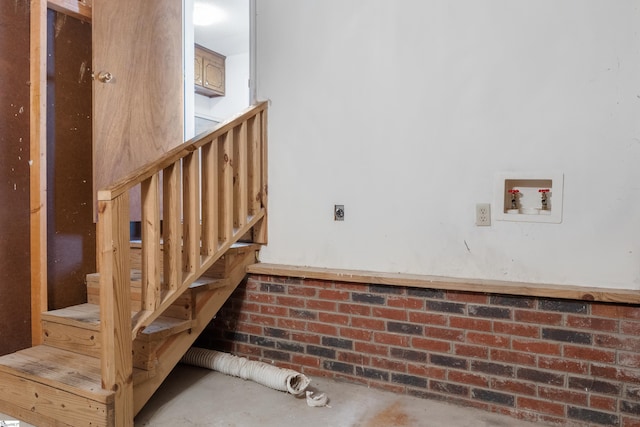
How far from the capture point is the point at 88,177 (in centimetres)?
260

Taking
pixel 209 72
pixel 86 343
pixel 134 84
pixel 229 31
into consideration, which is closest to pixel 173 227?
pixel 86 343

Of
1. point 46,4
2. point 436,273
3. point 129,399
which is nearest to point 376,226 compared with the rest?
point 436,273

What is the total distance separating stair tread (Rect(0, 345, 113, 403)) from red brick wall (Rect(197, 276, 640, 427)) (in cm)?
91

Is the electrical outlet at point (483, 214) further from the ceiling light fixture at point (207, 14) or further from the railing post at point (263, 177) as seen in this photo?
the ceiling light fixture at point (207, 14)

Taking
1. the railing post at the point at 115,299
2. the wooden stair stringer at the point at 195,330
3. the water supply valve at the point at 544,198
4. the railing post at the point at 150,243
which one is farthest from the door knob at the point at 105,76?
the water supply valve at the point at 544,198

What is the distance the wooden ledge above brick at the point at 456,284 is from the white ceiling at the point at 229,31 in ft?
8.24

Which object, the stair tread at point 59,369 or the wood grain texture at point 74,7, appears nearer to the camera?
the stair tread at point 59,369

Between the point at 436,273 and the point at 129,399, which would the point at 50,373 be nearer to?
the point at 129,399

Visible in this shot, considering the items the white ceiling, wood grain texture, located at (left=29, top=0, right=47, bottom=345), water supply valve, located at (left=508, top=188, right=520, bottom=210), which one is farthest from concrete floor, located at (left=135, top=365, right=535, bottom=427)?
the white ceiling

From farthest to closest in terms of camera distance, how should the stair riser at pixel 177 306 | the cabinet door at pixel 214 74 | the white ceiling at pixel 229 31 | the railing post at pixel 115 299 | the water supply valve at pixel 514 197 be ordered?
the cabinet door at pixel 214 74
the white ceiling at pixel 229 31
the stair riser at pixel 177 306
the water supply valve at pixel 514 197
the railing post at pixel 115 299

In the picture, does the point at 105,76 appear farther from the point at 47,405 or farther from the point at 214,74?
the point at 214,74

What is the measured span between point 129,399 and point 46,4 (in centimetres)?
213

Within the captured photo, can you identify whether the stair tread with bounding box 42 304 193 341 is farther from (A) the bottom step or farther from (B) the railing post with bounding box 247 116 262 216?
(B) the railing post with bounding box 247 116 262 216

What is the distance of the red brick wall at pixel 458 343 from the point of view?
72.1 inches
